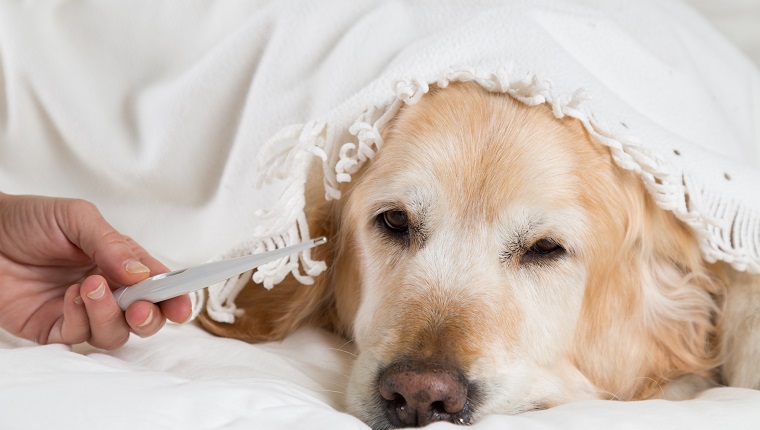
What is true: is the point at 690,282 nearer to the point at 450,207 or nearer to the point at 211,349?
the point at 450,207

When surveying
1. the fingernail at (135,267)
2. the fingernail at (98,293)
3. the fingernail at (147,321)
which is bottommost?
the fingernail at (147,321)

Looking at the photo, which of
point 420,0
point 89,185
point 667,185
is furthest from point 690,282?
point 89,185

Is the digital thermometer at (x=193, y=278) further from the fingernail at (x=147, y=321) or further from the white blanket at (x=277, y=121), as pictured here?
the white blanket at (x=277, y=121)

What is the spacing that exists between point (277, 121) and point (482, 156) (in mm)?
552

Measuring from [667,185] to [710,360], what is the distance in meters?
0.51

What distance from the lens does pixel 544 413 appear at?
1449 millimetres

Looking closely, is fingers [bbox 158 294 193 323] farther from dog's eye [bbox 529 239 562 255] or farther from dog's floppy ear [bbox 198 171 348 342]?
dog's eye [bbox 529 239 562 255]

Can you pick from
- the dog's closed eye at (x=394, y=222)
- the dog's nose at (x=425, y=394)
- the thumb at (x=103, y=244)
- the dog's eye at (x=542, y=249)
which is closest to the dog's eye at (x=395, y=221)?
the dog's closed eye at (x=394, y=222)

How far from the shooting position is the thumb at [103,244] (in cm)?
162

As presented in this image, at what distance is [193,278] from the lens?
4.72 feet

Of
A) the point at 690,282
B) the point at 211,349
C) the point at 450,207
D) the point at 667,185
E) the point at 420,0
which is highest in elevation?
the point at 420,0

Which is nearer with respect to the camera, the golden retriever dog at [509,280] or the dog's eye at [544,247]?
the golden retriever dog at [509,280]

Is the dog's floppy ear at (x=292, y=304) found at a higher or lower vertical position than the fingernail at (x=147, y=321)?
lower

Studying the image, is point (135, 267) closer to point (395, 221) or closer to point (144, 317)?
point (144, 317)
